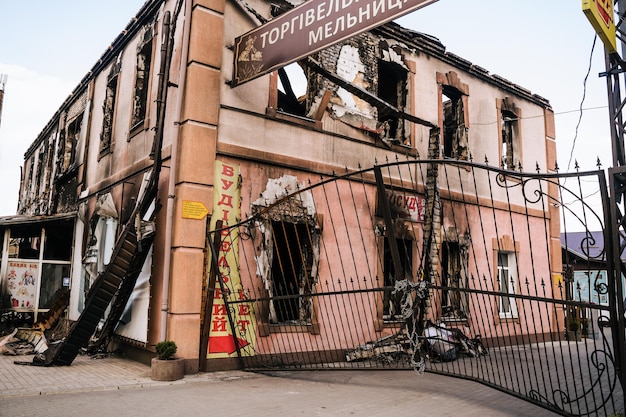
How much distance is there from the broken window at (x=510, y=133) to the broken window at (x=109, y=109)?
10.8 m

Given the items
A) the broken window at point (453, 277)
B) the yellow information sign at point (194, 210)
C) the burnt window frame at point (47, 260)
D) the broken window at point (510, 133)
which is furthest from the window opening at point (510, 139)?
the burnt window frame at point (47, 260)

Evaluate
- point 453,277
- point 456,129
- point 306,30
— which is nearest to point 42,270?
point 306,30

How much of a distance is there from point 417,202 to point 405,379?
477 cm

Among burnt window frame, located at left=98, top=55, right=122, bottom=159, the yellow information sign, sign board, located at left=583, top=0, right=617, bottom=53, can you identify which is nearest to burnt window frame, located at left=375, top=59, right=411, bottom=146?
the yellow information sign

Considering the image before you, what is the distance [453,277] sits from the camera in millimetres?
12398

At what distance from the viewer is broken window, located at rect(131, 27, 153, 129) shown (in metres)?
10.9

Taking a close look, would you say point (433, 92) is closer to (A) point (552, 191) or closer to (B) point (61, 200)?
(A) point (552, 191)

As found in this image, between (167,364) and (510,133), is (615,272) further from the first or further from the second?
(510,133)

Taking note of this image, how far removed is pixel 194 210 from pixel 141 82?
14.5 ft

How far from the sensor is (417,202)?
38.5 ft

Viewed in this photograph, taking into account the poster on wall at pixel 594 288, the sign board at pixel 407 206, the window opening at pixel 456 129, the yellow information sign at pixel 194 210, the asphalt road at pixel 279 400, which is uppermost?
the window opening at pixel 456 129

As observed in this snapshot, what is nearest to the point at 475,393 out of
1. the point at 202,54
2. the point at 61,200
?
the point at 202,54

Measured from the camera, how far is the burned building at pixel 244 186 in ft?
27.3

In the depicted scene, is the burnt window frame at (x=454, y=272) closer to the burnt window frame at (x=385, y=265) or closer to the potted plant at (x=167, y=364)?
the burnt window frame at (x=385, y=265)
